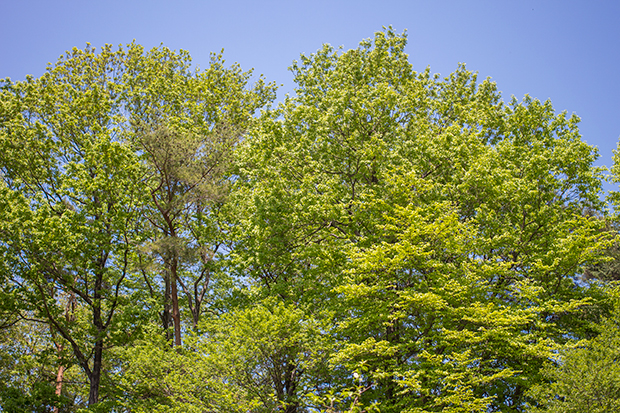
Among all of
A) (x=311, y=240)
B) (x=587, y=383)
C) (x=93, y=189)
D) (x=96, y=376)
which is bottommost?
(x=587, y=383)

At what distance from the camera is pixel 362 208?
554 inches

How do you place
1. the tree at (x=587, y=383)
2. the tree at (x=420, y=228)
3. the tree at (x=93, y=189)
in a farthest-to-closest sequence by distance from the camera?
the tree at (x=93, y=189), the tree at (x=420, y=228), the tree at (x=587, y=383)

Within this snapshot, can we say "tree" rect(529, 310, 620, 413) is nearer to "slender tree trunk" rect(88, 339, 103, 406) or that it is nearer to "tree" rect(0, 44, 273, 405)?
"tree" rect(0, 44, 273, 405)

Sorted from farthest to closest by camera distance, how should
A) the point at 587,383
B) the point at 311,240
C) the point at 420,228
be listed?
1. the point at 311,240
2. the point at 420,228
3. the point at 587,383

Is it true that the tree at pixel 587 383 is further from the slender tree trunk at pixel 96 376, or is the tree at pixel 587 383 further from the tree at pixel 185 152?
the slender tree trunk at pixel 96 376

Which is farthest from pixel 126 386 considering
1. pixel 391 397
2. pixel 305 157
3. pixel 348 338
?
pixel 305 157

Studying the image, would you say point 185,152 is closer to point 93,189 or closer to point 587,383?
point 93,189

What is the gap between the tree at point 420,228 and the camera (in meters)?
11.3

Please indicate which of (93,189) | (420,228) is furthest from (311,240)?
(93,189)

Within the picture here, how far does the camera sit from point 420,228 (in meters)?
11.6

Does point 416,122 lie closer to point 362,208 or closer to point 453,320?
point 362,208

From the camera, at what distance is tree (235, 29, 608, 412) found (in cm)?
1130

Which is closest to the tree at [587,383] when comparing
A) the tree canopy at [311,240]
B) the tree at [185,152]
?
the tree canopy at [311,240]

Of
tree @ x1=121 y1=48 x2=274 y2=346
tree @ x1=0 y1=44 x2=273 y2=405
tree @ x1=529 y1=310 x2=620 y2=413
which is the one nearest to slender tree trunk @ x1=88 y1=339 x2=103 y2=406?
tree @ x1=0 y1=44 x2=273 y2=405
